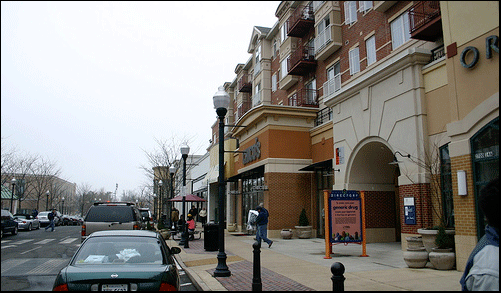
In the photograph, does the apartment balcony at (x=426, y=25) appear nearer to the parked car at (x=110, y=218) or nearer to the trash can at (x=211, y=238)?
the trash can at (x=211, y=238)

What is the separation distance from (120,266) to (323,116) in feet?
56.0

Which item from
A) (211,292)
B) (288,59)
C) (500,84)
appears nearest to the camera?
(500,84)

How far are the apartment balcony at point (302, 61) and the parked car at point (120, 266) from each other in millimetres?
17777

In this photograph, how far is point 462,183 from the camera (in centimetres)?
886

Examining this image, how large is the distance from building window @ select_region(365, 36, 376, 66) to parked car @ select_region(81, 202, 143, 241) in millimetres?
11322

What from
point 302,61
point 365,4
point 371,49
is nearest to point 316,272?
point 365,4

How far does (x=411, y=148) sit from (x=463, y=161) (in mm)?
3367

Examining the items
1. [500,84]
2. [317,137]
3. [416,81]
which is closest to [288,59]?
[317,137]

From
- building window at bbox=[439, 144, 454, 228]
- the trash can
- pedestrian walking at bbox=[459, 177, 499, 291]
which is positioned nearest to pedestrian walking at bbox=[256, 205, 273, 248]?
the trash can

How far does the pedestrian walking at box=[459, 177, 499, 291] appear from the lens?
9.68 feet

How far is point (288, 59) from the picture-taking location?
25375mm

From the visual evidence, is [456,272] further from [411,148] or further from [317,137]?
[317,137]

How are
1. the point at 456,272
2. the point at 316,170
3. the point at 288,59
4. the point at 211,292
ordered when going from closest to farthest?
the point at 211,292, the point at 456,272, the point at 316,170, the point at 288,59

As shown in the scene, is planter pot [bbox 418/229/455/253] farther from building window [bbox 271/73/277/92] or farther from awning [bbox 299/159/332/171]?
building window [bbox 271/73/277/92]
